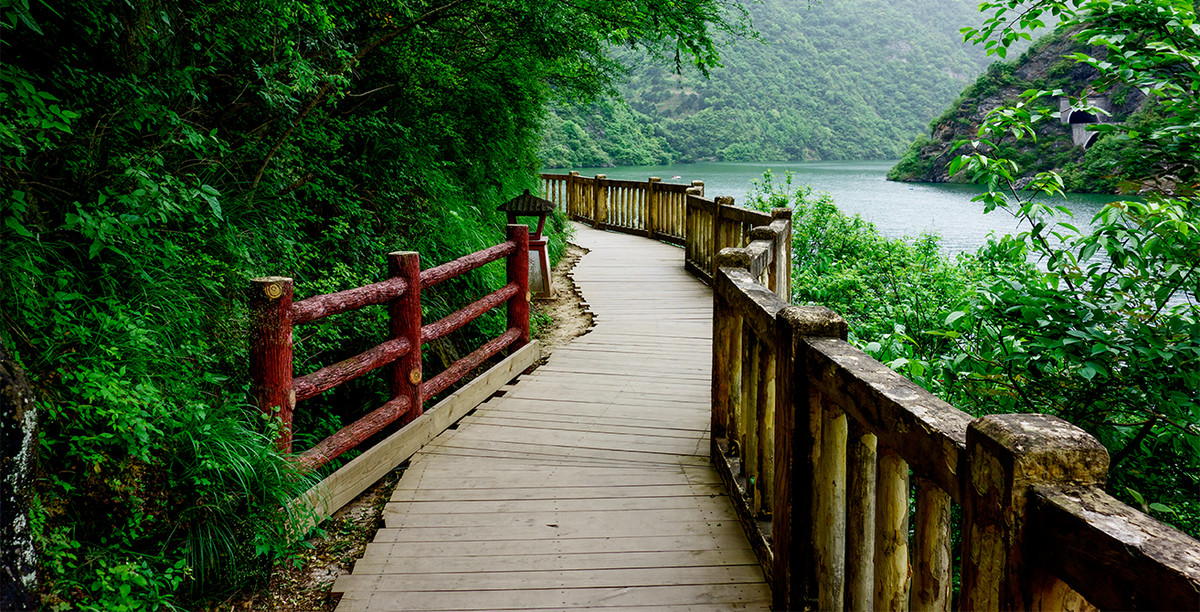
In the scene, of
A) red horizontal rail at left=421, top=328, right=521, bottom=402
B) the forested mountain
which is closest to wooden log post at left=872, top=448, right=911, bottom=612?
red horizontal rail at left=421, top=328, right=521, bottom=402

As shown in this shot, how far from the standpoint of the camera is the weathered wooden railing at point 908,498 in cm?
106

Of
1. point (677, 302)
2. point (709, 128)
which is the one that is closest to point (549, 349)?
point (677, 302)

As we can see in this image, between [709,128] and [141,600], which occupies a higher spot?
[709,128]

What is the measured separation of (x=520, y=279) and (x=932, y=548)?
494 centimetres

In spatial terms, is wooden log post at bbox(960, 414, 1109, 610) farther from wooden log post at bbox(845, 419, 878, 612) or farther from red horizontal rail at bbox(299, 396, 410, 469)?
red horizontal rail at bbox(299, 396, 410, 469)

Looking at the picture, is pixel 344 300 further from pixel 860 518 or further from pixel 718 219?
pixel 718 219

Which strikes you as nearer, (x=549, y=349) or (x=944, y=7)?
(x=549, y=349)

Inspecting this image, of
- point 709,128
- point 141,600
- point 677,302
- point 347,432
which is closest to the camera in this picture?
point 141,600

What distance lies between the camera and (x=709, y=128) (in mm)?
72562

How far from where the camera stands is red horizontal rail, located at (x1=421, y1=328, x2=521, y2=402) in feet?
16.0

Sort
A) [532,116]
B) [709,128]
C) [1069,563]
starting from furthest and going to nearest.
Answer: [709,128], [532,116], [1069,563]

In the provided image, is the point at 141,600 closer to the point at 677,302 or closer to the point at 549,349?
the point at 549,349

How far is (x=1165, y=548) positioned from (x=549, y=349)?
6.08 meters

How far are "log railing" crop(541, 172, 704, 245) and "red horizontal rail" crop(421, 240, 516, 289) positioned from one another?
629cm
